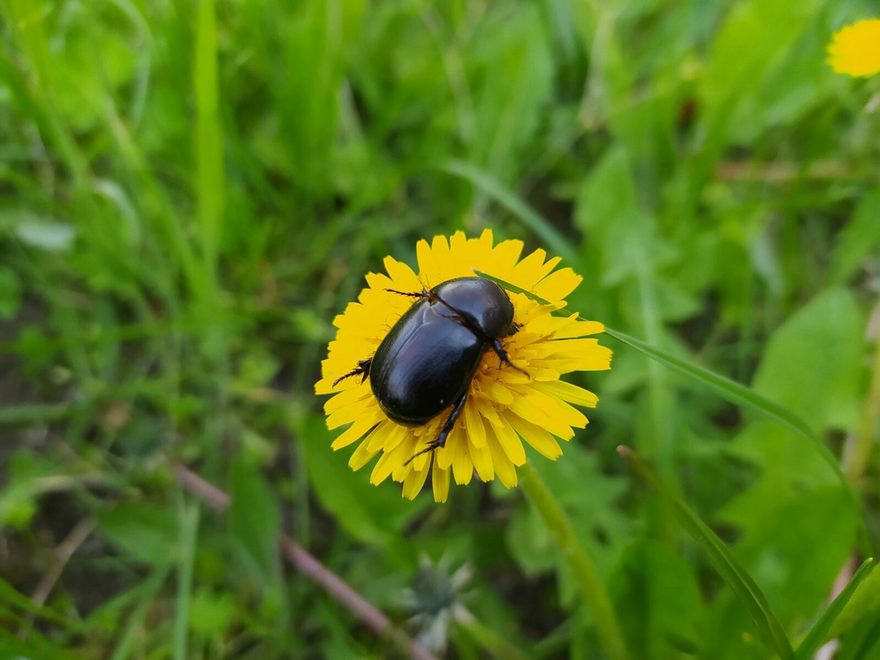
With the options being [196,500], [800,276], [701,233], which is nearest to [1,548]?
[196,500]

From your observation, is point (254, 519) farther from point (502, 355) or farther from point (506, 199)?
point (506, 199)

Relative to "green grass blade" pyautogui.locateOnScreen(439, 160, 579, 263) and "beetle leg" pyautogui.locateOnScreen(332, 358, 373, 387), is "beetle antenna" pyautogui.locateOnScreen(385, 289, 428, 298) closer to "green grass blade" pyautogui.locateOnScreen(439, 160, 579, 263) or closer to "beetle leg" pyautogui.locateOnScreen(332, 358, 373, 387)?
"beetle leg" pyautogui.locateOnScreen(332, 358, 373, 387)

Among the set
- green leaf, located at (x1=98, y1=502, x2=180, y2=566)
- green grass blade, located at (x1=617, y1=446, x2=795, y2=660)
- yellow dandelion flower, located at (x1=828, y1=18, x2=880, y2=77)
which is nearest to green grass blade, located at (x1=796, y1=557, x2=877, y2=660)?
green grass blade, located at (x1=617, y1=446, x2=795, y2=660)

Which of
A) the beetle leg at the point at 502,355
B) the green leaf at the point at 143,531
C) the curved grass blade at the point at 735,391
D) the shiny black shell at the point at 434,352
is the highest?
the green leaf at the point at 143,531

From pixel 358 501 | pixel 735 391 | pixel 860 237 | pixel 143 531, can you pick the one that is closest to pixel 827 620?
pixel 735 391

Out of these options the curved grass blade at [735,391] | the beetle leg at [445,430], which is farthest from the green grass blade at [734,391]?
the beetle leg at [445,430]

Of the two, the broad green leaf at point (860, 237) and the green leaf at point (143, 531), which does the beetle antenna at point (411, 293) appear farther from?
the broad green leaf at point (860, 237)
